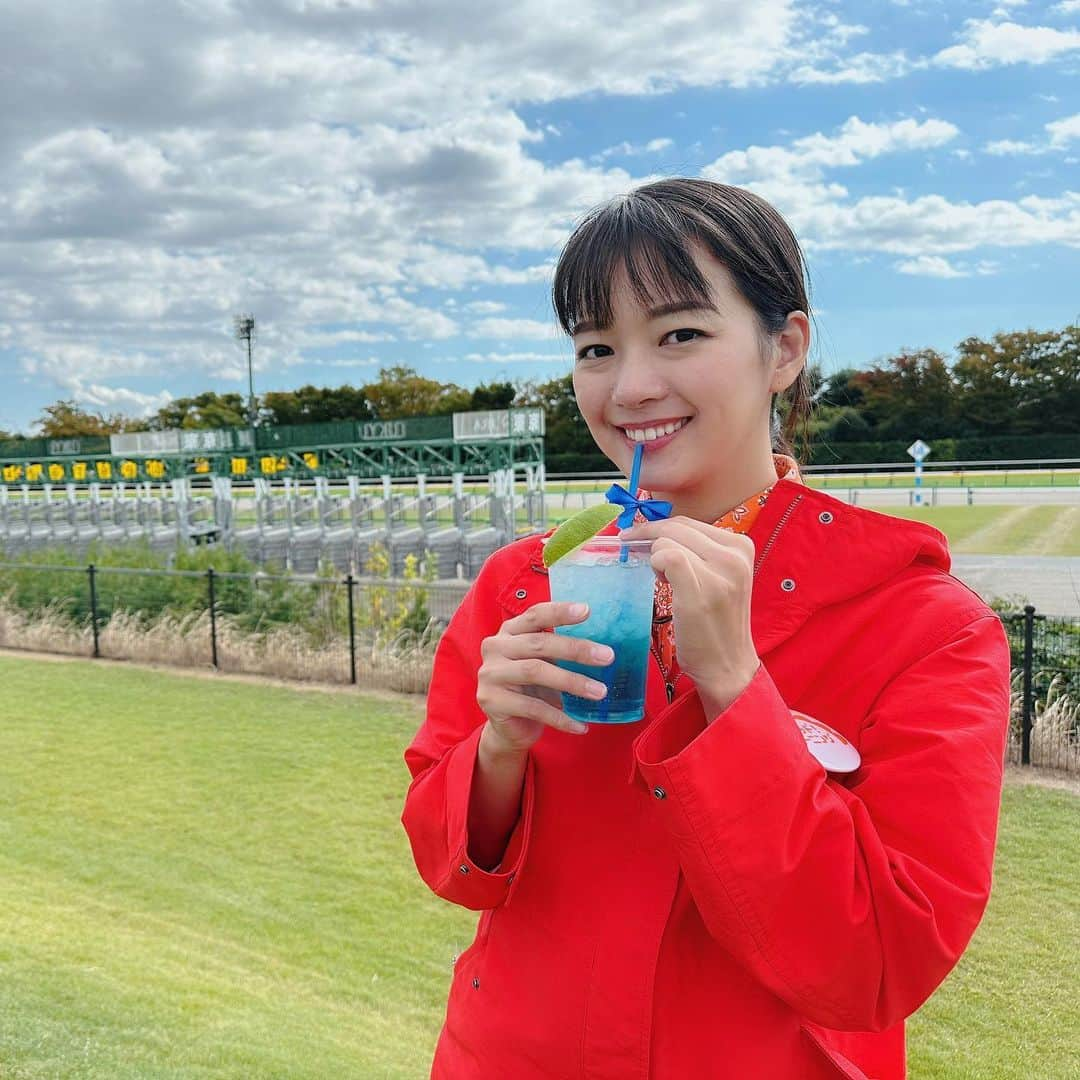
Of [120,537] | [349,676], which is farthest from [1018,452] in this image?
[349,676]

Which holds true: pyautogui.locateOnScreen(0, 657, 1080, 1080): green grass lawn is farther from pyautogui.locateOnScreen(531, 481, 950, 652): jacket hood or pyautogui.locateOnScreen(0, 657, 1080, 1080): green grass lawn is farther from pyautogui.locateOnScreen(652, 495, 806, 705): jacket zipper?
pyautogui.locateOnScreen(531, 481, 950, 652): jacket hood

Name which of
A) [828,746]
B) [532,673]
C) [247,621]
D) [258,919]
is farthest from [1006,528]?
[532,673]

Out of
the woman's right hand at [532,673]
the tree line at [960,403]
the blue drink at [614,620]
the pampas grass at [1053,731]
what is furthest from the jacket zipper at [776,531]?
the tree line at [960,403]

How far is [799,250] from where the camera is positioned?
1.43m

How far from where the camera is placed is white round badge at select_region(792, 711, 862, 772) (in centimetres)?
114

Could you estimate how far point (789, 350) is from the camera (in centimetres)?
141

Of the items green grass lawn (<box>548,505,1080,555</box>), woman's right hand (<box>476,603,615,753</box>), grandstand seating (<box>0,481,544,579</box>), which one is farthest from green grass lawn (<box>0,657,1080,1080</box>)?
green grass lawn (<box>548,505,1080,555</box>)

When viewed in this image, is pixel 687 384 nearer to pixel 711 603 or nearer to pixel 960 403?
pixel 711 603

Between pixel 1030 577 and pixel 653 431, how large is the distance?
17859mm

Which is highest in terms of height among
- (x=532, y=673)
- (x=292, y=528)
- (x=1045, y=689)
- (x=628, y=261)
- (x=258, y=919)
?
(x=628, y=261)

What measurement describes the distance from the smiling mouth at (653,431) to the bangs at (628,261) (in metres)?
0.15

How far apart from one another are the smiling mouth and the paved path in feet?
42.8

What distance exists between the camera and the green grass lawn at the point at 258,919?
381 centimetres

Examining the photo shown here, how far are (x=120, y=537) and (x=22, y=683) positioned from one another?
14748 millimetres
